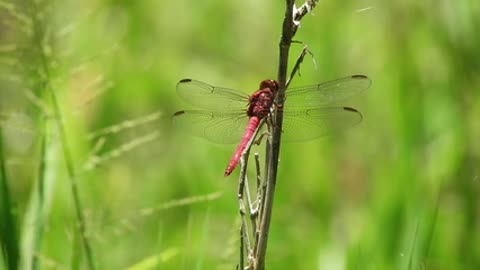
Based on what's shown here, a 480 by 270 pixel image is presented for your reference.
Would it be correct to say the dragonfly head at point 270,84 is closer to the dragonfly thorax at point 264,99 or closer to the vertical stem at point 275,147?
the dragonfly thorax at point 264,99

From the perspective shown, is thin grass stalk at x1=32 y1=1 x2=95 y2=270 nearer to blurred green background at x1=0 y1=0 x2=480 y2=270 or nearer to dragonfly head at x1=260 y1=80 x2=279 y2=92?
blurred green background at x1=0 y1=0 x2=480 y2=270

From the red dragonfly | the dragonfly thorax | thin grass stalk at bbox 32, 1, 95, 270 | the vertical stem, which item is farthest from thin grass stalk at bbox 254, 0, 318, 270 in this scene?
the red dragonfly

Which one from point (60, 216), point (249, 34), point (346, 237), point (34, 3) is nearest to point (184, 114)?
point (34, 3)

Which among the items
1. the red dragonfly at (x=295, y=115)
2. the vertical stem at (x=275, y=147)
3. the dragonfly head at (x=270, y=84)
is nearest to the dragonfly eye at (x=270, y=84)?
the dragonfly head at (x=270, y=84)

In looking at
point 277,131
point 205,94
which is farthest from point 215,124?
point 277,131

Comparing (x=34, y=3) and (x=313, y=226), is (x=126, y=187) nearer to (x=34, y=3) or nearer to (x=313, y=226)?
(x=313, y=226)
